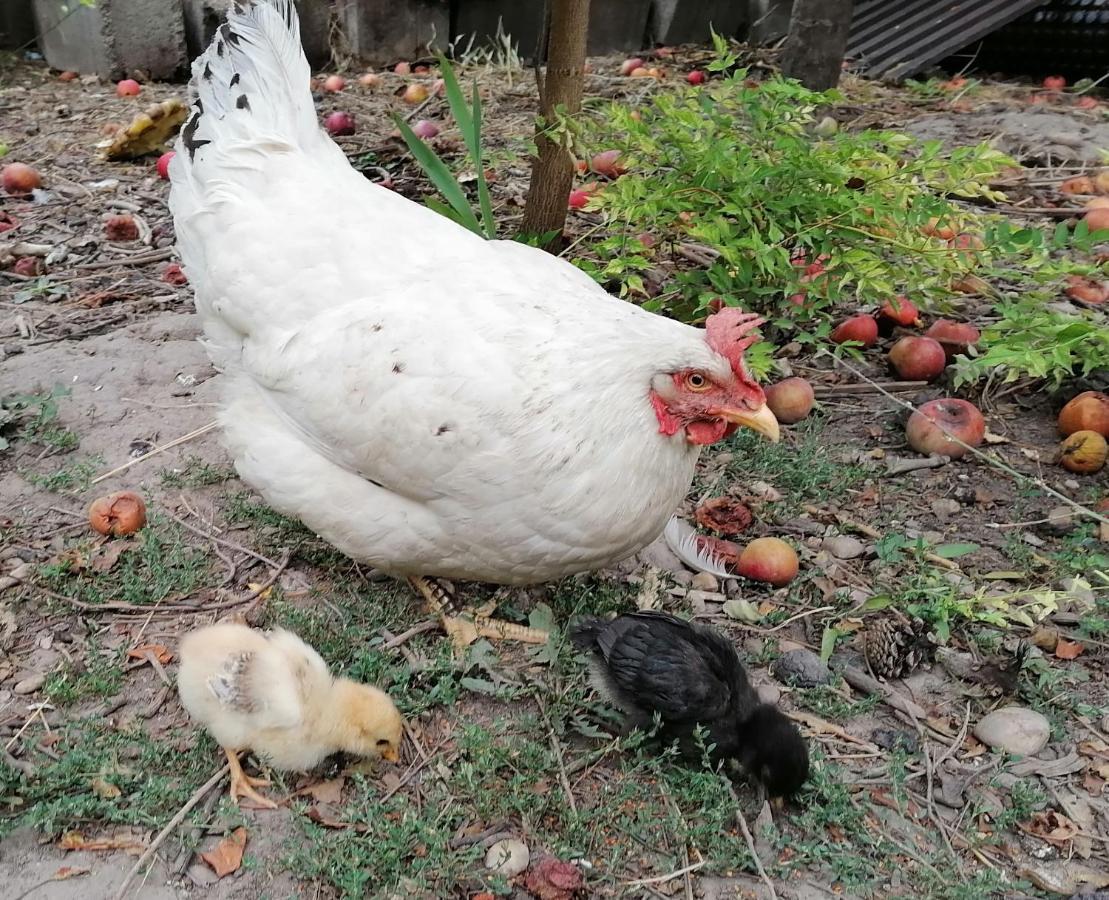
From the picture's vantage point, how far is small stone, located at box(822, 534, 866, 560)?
316 centimetres

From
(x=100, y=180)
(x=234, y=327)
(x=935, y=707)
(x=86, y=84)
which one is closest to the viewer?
(x=935, y=707)

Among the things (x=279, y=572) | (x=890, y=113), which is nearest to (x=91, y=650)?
(x=279, y=572)

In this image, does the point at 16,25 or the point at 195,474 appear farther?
the point at 16,25

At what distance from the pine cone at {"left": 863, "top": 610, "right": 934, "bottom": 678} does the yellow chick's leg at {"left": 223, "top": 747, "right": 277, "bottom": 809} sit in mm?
1704

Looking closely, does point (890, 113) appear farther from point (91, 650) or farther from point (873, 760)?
point (91, 650)

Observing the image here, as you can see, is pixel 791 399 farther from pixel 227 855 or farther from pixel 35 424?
pixel 35 424

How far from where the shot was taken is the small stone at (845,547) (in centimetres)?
316

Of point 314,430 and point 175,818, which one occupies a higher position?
point 314,430

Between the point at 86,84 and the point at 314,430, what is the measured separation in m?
6.19

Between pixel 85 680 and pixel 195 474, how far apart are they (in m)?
1.02

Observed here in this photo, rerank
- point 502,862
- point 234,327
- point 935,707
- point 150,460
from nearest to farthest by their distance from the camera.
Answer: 1. point 502,862
2. point 935,707
3. point 234,327
4. point 150,460

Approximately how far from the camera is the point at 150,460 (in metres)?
3.52

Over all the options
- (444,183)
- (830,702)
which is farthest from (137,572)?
(830,702)

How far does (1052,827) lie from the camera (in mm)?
2271
